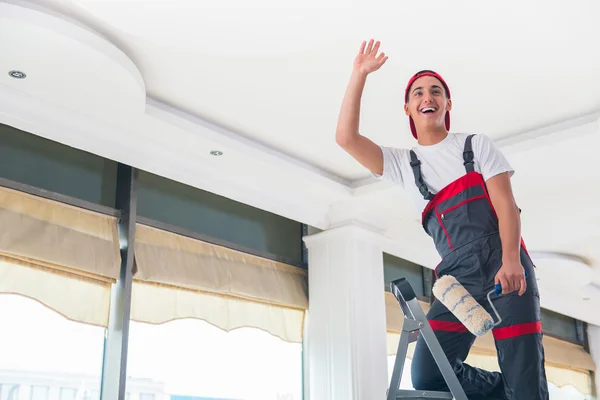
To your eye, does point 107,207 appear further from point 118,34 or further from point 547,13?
point 547,13

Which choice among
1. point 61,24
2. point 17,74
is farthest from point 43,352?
point 61,24

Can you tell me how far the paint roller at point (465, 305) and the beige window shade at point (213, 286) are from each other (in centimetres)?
259

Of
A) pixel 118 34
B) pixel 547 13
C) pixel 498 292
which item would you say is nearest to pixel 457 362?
pixel 498 292

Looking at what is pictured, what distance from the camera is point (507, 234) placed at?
5.85 feet

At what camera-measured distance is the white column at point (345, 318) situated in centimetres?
484

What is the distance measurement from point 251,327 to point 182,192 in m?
1.03

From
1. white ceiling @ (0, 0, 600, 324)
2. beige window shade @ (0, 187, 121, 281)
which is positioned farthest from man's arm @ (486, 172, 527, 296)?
beige window shade @ (0, 187, 121, 281)

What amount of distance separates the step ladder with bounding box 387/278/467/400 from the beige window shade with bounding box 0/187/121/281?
2311 millimetres

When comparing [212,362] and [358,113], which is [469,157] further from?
[212,362]

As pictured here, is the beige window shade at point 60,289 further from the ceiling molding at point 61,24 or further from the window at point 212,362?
the ceiling molding at point 61,24

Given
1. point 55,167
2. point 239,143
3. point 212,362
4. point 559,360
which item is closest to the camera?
point 55,167

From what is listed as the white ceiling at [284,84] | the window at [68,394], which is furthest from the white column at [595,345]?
the window at [68,394]

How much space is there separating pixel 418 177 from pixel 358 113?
0.83 ft

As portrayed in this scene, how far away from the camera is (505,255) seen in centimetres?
177
